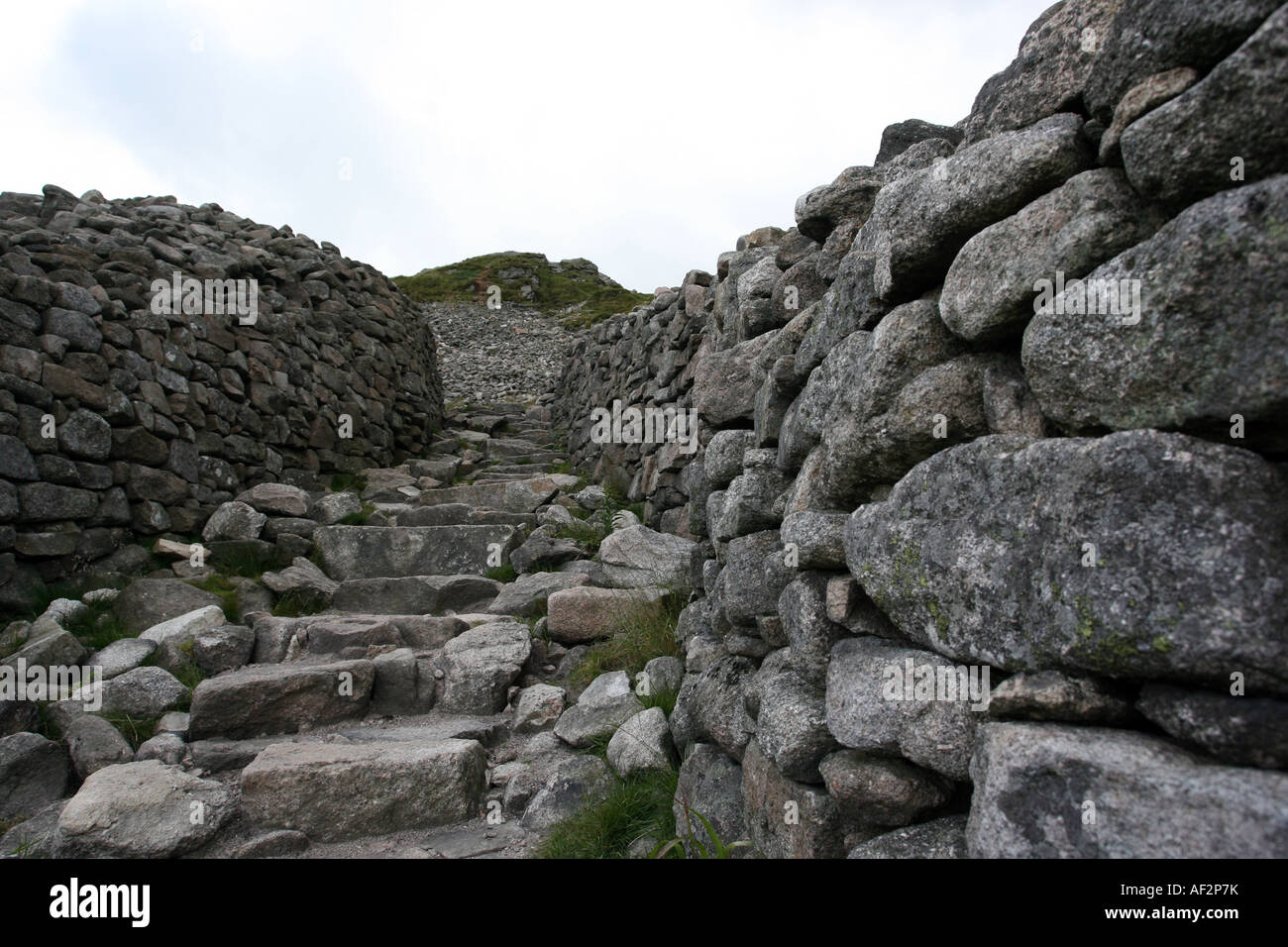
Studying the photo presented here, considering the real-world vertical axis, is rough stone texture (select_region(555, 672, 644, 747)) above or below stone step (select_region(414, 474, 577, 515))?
below

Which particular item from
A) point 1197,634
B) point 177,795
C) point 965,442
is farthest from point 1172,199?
point 177,795

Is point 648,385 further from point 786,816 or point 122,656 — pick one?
point 786,816

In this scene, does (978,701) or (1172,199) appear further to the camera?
(978,701)

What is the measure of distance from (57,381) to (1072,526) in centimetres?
759

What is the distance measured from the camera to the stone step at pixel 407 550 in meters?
7.25

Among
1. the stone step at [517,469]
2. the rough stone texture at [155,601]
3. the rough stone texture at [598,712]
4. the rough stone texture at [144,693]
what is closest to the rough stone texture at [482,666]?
the rough stone texture at [598,712]

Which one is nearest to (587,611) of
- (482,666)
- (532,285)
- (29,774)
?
(482,666)

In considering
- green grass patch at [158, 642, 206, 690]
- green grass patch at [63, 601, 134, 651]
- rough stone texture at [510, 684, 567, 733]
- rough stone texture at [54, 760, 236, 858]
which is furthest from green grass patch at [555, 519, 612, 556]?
rough stone texture at [54, 760, 236, 858]

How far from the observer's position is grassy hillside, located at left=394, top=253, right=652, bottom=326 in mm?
28148

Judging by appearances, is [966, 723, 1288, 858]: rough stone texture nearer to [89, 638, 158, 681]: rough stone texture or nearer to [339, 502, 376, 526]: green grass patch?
[89, 638, 158, 681]: rough stone texture

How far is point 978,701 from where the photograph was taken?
1694 mm

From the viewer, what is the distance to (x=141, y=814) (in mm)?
3291
